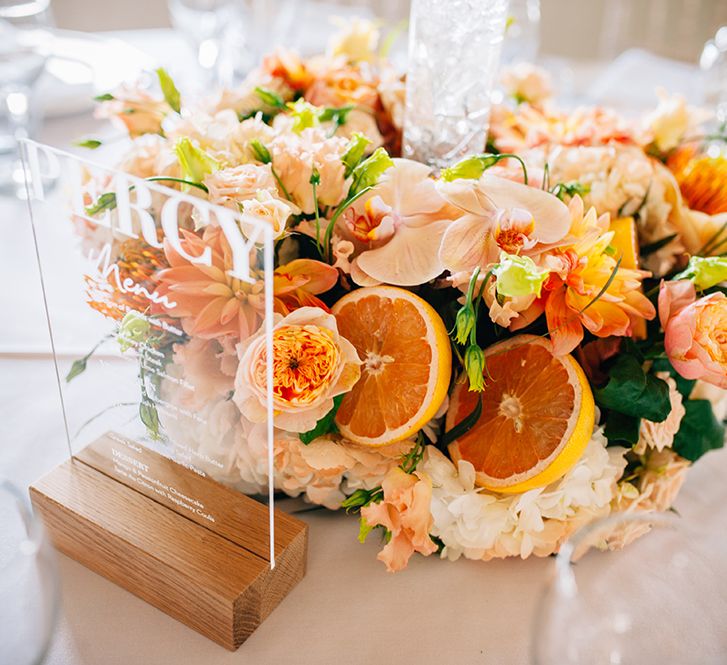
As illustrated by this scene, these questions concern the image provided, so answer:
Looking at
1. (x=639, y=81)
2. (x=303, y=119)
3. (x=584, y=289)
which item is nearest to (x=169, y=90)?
(x=303, y=119)

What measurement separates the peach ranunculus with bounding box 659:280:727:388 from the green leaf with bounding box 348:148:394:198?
26 cm

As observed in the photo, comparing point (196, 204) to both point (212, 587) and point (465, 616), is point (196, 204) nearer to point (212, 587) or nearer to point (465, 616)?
point (212, 587)

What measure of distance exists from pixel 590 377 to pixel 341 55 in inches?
22.0

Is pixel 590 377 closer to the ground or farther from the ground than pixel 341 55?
closer to the ground

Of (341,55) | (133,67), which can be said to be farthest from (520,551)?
(133,67)

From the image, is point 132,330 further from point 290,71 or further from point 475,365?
point 290,71

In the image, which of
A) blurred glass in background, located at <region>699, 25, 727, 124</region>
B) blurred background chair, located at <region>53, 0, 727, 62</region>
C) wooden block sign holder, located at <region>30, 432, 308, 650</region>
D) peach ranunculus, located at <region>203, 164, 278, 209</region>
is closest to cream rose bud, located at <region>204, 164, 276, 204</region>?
peach ranunculus, located at <region>203, 164, 278, 209</region>

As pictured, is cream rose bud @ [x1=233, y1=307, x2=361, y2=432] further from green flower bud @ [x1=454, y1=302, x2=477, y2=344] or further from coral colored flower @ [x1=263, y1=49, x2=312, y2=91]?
coral colored flower @ [x1=263, y1=49, x2=312, y2=91]

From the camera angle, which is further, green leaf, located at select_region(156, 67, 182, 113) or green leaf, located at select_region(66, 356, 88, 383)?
green leaf, located at select_region(156, 67, 182, 113)

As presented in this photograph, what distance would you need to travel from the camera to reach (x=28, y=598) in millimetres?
403

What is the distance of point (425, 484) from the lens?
1.85 feet

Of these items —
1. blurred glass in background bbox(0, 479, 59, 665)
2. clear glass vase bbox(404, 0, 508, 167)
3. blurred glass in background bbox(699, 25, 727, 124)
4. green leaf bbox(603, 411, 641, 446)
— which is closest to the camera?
blurred glass in background bbox(0, 479, 59, 665)

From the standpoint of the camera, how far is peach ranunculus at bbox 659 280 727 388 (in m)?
0.57

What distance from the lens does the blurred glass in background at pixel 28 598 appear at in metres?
0.39
